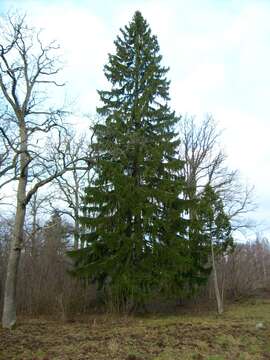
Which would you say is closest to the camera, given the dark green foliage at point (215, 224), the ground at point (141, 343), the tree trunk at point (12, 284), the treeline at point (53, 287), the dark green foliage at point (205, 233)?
the ground at point (141, 343)

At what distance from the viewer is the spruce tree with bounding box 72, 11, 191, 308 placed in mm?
14195

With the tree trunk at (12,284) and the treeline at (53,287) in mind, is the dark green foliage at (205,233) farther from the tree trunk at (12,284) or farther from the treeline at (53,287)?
the tree trunk at (12,284)

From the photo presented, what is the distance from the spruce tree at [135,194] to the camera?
14.2 meters

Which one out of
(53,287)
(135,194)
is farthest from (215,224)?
(53,287)

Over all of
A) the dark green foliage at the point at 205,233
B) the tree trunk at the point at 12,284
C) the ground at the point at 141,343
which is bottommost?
the ground at the point at 141,343

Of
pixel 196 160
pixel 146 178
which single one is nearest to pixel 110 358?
pixel 146 178

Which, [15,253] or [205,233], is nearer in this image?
[15,253]

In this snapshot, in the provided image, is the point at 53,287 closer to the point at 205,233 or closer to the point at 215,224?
the point at 205,233

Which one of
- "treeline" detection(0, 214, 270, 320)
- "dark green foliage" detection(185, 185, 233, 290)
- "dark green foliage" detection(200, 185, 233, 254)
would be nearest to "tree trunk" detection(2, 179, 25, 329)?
"treeline" detection(0, 214, 270, 320)

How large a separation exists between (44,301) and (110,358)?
9966mm

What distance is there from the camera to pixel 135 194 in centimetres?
1467

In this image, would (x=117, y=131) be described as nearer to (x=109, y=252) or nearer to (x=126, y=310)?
(x=109, y=252)

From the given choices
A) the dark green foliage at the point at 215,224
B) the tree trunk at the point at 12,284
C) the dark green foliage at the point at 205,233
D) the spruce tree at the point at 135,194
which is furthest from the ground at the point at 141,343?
the dark green foliage at the point at 215,224

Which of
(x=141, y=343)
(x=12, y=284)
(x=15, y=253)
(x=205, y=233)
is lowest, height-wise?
(x=141, y=343)
